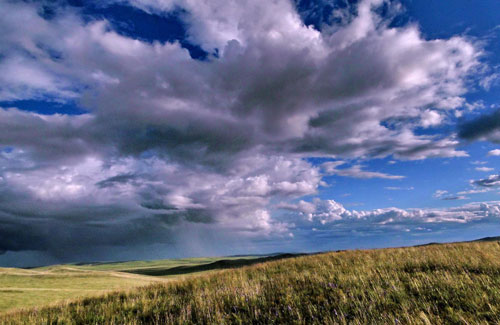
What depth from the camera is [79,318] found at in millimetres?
6836

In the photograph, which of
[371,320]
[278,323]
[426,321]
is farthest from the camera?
[278,323]

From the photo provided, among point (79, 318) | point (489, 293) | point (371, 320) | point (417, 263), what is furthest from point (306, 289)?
point (79, 318)

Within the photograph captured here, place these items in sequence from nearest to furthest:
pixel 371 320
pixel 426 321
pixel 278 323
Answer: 1. pixel 426 321
2. pixel 371 320
3. pixel 278 323

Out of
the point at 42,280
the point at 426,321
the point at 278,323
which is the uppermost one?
the point at 426,321

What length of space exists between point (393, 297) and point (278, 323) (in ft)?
7.95

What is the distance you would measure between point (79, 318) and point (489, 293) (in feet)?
30.6

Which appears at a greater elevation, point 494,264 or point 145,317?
point 494,264

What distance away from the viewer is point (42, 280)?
33.0 metres

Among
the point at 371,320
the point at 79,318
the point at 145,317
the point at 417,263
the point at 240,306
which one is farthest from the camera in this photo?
the point at 417,263

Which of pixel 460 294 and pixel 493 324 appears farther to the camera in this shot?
pixel 460 294

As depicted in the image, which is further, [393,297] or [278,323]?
[393,297]

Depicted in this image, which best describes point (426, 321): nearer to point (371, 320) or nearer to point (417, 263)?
point (371, 320)

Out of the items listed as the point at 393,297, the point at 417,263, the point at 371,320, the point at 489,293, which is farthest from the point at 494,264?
the point at 371,320

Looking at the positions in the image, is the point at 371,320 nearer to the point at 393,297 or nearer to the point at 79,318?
the point at 393,297
